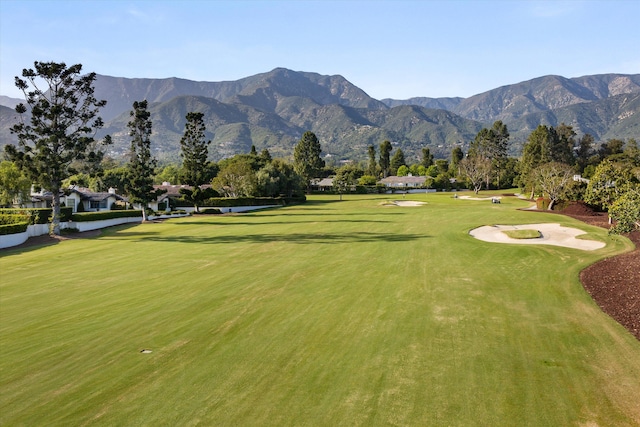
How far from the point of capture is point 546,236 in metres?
33.8

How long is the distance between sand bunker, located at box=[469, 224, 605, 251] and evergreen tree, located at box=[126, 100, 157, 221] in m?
42.0

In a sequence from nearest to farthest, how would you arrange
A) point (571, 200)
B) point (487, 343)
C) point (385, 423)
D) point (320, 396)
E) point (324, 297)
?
point (385, 423) < point (320, 396) < point (487, 343) < point (324, 297) < point (571, 200)

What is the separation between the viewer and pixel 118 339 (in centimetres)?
1301

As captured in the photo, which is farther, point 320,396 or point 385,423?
point 320,396

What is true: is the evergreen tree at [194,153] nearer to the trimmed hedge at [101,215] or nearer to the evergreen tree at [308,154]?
the trimmed hedge at [101,215]

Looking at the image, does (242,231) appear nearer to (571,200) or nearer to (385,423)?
(385,423)

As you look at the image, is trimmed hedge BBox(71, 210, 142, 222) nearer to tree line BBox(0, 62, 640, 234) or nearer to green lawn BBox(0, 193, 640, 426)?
tree line BBox(0, 62, 640, 234)

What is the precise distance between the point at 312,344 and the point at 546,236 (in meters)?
28.5

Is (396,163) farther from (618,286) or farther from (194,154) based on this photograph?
(618,286)

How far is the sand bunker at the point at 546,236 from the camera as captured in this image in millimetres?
30062

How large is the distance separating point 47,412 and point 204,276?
40.8ft

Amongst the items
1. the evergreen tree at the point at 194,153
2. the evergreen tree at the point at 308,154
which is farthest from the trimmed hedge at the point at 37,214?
the evergreen tree at the point at 308,154

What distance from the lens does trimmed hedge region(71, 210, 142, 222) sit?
43.4 metres

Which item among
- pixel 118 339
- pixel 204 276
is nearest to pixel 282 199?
pixel 204 276
